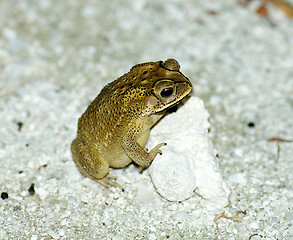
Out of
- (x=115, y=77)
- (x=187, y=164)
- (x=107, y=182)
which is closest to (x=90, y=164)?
(x=107, y=182)

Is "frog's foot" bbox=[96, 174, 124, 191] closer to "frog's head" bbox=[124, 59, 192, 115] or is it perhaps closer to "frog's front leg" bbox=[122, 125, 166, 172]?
"frog's front leg" bbox=[122, 125, 166, 172]

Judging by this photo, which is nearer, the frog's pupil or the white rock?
the frog's pupil

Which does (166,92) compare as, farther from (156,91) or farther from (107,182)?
(107,182)

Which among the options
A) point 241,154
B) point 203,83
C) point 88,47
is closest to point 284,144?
→ point 241,154

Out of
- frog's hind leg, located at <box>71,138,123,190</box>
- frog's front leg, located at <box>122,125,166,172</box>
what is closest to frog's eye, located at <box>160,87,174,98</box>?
frog's front leg, located at <box>122,125,166,172</box>

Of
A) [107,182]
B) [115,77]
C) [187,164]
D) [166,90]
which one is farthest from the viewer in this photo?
[115,77]

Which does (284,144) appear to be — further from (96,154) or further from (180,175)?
(96,154)
